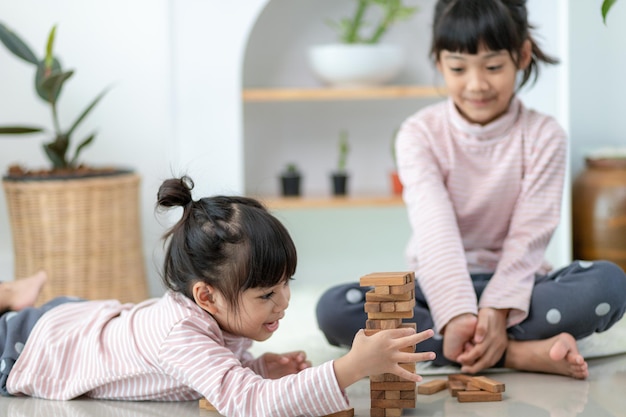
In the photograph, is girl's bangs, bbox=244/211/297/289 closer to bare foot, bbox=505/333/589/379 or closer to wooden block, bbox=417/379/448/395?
wooden block, bbox=417/379/448/395

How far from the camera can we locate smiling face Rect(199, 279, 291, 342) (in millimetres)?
1290

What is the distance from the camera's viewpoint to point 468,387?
4.60 ft

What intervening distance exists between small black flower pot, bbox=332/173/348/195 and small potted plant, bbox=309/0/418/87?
10.1 inches

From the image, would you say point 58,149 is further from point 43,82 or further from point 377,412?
point 377,412

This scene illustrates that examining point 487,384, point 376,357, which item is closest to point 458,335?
point 487,384

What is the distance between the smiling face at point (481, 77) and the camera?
166cm

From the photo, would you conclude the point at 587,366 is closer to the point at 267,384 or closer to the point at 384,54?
the point at 267,384

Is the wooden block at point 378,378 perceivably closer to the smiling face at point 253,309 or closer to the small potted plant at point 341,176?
the smiling face at point 253,309

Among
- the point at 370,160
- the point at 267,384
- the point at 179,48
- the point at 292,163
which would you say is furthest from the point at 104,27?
the point at 267,384

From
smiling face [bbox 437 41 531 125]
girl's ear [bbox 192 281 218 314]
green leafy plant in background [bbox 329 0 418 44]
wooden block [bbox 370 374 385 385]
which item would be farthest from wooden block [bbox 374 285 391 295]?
green leafy plant in background [bbox 329 0 418 44]

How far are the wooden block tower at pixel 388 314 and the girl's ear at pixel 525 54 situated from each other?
61 cm

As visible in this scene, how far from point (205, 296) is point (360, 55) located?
4.95 ft

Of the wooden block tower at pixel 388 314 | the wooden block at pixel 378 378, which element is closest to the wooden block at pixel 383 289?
the wooden block tower at pixel 388 314

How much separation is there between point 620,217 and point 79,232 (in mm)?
1376
